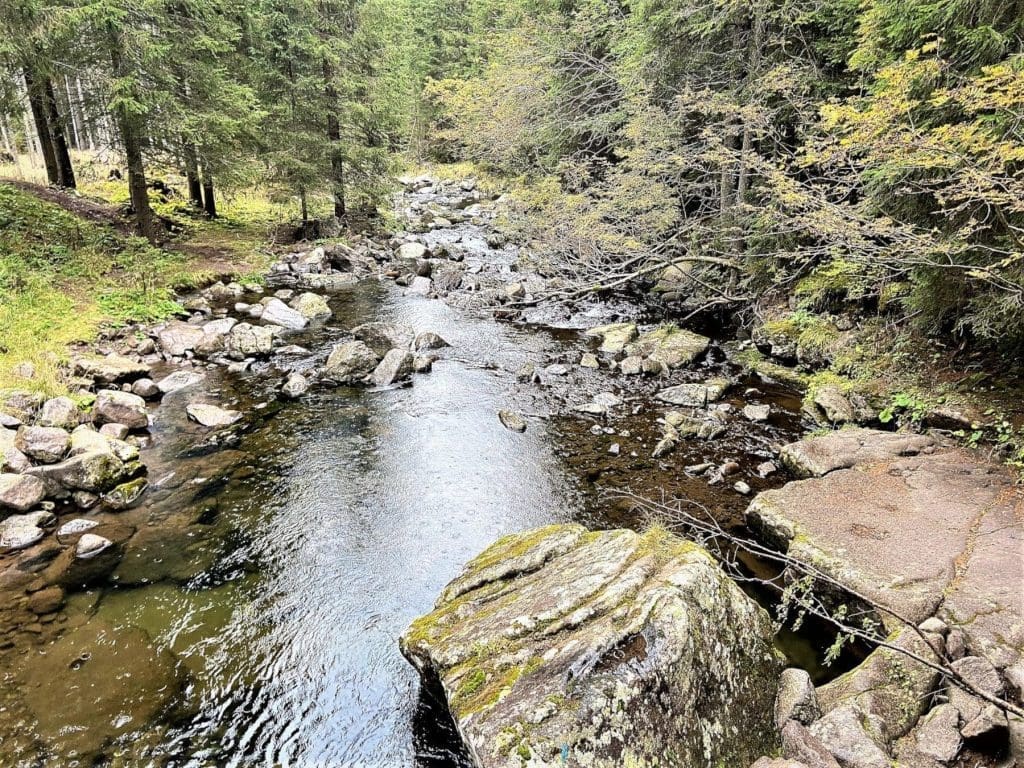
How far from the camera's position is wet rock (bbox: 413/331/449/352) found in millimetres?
12825

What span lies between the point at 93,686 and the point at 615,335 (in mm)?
11300

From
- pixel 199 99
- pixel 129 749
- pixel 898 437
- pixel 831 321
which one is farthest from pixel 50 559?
pixel 199 99

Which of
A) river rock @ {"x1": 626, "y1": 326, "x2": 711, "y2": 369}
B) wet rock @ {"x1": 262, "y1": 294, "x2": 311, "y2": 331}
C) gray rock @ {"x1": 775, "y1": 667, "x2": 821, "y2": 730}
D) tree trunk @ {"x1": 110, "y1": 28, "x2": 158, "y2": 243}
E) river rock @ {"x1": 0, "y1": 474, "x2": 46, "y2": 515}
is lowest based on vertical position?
gray rock @ {"x1": 775, "y1": 667, "x2": 821, "y2": 730}

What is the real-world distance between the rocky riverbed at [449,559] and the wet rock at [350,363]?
7cm

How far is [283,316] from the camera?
14.0 metres

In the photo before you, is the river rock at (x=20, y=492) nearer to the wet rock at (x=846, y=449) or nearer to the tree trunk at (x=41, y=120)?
the wet rock at (x=846, y=449)

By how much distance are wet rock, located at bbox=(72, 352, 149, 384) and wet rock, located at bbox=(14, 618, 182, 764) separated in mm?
6144

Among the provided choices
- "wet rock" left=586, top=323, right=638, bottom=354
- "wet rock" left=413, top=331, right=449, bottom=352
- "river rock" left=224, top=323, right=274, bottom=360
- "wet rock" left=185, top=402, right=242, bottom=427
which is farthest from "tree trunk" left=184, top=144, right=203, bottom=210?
"wet rock" left=586, top=323, right=638, bottom=354

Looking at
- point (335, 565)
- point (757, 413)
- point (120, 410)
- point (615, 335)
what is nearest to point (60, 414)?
point (120, 410)

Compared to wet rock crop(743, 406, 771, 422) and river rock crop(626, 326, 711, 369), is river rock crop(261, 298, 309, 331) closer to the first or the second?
river rock crop(626, 326, 711, 369)

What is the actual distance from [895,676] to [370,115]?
22462 mm

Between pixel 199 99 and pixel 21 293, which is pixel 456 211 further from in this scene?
pixel 21 293

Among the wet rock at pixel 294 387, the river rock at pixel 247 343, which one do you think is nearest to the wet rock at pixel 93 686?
the wet rock at pixel 294 387

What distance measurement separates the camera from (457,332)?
46.1 ft
